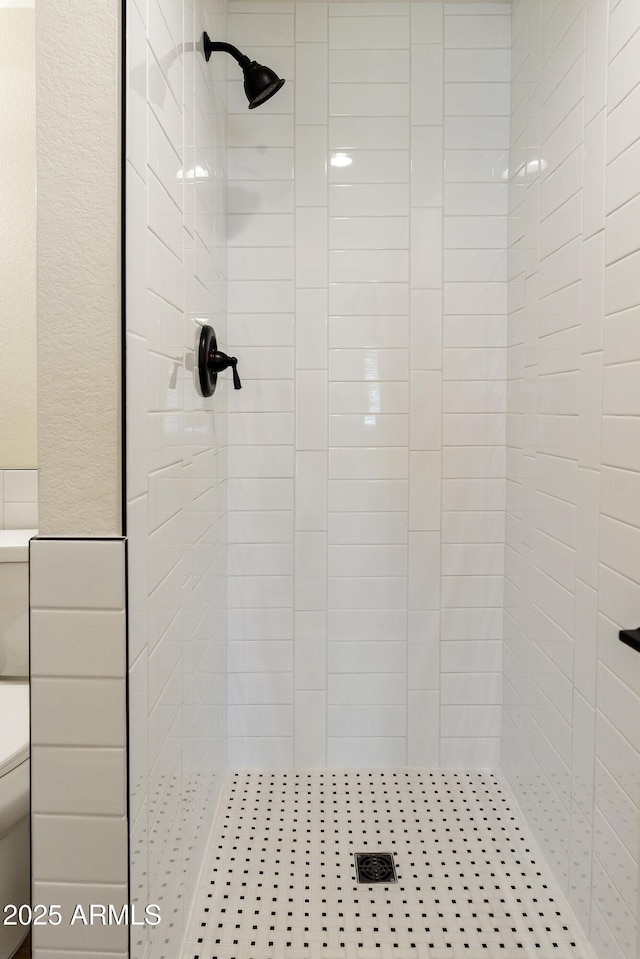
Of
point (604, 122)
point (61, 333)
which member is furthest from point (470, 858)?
point (604, 122)

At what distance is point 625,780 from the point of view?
4.46ft

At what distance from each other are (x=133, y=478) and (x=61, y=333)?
25 cm

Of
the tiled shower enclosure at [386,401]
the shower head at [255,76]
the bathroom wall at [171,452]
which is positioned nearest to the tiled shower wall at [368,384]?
the tiled shower enclosure at [386,401]

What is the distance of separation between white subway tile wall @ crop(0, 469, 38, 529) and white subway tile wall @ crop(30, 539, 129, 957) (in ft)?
3.67

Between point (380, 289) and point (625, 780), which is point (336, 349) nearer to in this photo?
point (380, 289)

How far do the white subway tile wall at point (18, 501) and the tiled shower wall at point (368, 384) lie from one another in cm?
61

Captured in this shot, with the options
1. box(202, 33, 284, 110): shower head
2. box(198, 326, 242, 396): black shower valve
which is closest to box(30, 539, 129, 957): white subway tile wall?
box(198, 326, 242, 396): black shower valve

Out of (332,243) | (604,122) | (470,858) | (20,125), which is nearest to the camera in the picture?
(604,122)

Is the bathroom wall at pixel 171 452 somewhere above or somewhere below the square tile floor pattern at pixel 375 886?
above

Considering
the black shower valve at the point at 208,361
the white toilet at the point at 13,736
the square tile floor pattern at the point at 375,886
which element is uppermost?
the black shower valve at the point at 208,361

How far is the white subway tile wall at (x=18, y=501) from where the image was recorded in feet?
6.89

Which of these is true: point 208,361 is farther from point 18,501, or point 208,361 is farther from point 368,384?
point 18,501

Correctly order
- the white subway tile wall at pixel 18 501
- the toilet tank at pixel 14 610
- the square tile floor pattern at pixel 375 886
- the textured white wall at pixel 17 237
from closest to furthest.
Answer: the square tile floor pattern at pixel 375 886
the toilet tank at pixel 14 610
the textured white wall at pixel 17 237
the white subway tile wall at pixel 18 501

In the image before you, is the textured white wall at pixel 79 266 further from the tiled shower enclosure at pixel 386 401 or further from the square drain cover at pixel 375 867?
the square drain cover at pixel 375 867
